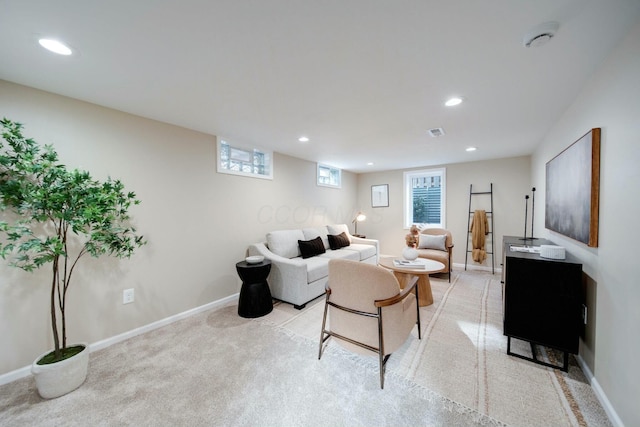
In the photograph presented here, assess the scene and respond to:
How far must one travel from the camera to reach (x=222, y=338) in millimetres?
2381

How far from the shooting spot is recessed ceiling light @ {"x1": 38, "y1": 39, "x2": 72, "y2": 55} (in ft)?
4.54

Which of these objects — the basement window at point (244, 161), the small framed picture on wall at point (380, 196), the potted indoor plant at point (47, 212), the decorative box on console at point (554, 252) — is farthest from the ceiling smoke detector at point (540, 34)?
the small framed picture on wall at point (380, 196)

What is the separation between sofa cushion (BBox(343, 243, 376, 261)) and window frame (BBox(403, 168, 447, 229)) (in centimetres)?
146

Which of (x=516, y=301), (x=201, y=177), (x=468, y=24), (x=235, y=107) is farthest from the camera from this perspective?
(x=201, y=177)

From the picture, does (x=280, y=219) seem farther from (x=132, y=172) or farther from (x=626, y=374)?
(x=626, y=374)

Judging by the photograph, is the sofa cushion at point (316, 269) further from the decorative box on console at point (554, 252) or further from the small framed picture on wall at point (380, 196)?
the small framed picture on wall at point (380, 196)

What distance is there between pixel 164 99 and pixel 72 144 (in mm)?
898

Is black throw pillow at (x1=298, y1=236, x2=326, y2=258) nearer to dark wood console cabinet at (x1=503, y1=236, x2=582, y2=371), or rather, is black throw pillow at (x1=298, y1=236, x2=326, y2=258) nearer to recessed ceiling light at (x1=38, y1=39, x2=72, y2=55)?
dark wood console cabinet at (x1=503, y1=236, x2=582, y2=371)

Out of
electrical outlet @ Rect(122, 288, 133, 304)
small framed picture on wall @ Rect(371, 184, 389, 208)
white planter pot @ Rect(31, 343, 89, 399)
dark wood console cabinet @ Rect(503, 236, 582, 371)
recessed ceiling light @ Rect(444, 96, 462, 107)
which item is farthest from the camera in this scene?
small framed picture on wall @ Rect(371, 184, 389, 208)

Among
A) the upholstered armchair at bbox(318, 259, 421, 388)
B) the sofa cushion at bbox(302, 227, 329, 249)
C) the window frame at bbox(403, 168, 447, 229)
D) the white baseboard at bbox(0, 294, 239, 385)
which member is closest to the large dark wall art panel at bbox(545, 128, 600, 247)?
the upholstered armchair at bbox(318, 259, 421, 388)

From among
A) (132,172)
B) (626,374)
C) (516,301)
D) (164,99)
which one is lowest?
(626,374)

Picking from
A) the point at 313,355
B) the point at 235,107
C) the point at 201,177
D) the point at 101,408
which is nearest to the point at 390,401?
the point at 313,355

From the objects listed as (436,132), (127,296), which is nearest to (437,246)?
(436,132)

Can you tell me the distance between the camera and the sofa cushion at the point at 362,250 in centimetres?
446
